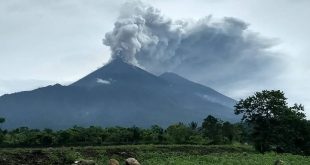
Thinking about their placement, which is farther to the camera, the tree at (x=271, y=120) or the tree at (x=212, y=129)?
the tree at (x=212, y=129)

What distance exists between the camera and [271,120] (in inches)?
2581

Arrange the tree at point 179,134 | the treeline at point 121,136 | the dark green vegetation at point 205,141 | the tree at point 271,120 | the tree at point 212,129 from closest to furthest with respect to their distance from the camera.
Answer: the dark green vegetation at point 205,141
the tree at point 271,120
the treeline at point 121,136
the tree at point 179,134
the tree at point 212,129

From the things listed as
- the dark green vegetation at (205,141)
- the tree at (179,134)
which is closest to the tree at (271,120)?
the dark green vegetation at (205,141)

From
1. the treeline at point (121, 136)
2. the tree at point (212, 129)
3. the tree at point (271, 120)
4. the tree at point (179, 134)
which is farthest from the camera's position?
the tree at point (212, 129)

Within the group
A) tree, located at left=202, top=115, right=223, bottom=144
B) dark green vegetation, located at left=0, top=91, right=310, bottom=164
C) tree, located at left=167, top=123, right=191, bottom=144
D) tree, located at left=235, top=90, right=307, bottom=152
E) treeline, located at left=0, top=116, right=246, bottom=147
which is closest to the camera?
dark green vegetation, located at left=0, top=91, right=310, bottom=164

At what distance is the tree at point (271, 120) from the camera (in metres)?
63.4

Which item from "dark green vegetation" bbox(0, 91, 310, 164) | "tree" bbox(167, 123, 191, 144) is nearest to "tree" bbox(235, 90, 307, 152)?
"dark green vegetation" bbox(0, 91, 310, 164)

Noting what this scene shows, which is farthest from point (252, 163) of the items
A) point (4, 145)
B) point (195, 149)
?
point (4, 145)

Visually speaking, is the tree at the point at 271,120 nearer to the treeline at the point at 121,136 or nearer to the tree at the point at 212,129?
the treeline at the point at 121,136

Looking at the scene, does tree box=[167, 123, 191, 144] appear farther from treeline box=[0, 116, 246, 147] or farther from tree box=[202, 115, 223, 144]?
tree box=[202, 115, 223, 144]

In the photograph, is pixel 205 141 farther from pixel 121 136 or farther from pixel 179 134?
pixel 121 136

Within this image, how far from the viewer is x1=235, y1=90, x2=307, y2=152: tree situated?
208 ft

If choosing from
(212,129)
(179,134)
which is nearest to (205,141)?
(179,134)

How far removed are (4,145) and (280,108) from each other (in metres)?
35.6
